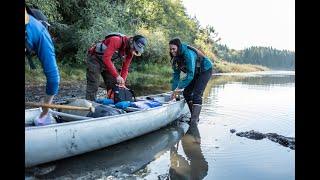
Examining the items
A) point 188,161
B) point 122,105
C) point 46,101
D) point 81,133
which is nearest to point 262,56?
point 122,105

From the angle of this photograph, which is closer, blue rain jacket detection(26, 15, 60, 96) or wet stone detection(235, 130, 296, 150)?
blue rain jacket detection(26, 15, 60, 96)

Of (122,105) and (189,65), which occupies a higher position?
(189,65)

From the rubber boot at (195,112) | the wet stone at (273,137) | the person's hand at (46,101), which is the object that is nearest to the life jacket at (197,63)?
the rubber boot at (195,112)

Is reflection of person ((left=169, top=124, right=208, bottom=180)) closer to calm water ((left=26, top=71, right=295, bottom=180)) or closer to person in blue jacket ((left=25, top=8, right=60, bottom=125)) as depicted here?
calm water ((left=26, top=71, right=295, bottom=180))

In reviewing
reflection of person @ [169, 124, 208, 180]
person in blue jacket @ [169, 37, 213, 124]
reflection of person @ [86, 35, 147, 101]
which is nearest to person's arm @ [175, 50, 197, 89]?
person in blue jacket @ [169, 37, 213, 124]

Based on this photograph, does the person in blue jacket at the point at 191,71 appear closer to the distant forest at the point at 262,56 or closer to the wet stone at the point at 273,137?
the wet stone at the point at 273,137

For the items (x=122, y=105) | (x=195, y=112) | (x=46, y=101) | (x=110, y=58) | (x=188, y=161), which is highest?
(x=110, y=58)

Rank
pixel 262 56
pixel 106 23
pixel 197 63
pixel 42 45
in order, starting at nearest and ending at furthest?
pixel 42 45
pixel 197 63
pixel 106 23
pixel 262 56

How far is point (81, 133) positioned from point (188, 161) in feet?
5.96

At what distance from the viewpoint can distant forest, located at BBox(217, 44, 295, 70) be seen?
105 meters

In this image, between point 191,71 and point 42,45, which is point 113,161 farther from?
point 191,71

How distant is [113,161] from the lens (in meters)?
5.06

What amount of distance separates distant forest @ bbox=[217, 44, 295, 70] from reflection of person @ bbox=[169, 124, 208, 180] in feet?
324
